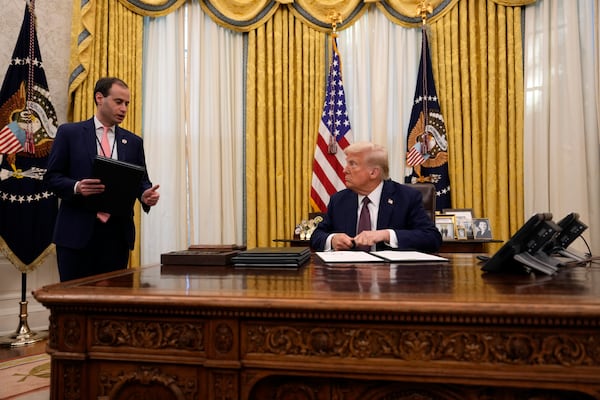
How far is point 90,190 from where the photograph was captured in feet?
7.25

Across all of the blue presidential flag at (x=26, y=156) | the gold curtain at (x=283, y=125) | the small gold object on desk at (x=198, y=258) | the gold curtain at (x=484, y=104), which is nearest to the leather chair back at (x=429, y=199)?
the gold curtain at (x=484, y=104)

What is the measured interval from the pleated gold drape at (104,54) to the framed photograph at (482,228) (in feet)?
10.5

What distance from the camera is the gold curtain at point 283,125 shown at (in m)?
4.47

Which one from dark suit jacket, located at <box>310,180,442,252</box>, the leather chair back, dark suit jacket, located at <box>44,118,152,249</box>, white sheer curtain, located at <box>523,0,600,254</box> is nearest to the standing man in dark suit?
dark suit jacket, located at <box>44,118,152,249</box>

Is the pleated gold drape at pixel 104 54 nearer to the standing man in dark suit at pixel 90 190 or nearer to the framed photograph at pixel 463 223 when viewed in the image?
the standing man in dark suit at pixel 90 190

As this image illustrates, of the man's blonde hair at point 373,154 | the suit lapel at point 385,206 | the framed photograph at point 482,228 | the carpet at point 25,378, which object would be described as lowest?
the carpet at point 25,378

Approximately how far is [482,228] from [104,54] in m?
3.94

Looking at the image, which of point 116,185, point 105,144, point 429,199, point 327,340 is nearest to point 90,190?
point 116,185

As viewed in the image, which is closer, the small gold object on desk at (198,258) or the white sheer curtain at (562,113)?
the small gold object on desk at (198,258)

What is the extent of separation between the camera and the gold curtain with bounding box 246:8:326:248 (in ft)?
14.7

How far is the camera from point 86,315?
107 cm

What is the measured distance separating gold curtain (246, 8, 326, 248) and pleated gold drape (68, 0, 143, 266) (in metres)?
1.15

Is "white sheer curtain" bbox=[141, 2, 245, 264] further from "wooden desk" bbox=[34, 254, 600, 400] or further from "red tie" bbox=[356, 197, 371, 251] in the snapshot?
"wooden desk" bbox=[34, 254, 600, 400]

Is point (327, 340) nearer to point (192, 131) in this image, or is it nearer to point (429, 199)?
point (429, 199)
